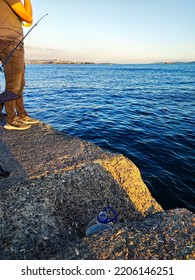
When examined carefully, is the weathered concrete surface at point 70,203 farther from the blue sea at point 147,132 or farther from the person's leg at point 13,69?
the blue sea at point 147,132

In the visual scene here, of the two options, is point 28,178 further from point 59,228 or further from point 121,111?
point 121,111

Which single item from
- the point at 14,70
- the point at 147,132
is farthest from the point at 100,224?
the point at 147,132

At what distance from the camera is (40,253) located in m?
2.65

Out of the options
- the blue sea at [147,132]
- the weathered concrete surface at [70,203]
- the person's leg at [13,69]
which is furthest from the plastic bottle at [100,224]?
the person's leg at [13,69]

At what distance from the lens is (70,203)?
337 cm

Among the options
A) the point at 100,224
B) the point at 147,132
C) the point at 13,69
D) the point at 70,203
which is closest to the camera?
the point at 100,224

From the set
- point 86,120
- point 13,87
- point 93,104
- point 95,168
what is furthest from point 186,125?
point 13,87

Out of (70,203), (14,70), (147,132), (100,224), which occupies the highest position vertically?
(14,70)

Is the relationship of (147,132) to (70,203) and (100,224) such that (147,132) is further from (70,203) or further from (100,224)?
(100,224)

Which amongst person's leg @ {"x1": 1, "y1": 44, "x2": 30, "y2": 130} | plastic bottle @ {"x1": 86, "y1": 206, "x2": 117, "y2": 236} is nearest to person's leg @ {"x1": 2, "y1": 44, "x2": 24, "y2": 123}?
person's leg @ {"x1": 1, "y1": 44, "x2": 30, "y2": 130}

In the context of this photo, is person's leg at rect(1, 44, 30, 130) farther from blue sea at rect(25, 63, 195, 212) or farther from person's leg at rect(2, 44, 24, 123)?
blue sea at rect(25, 63, 195, 212)

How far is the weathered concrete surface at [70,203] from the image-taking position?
251 cm

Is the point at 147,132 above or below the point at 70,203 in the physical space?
above
